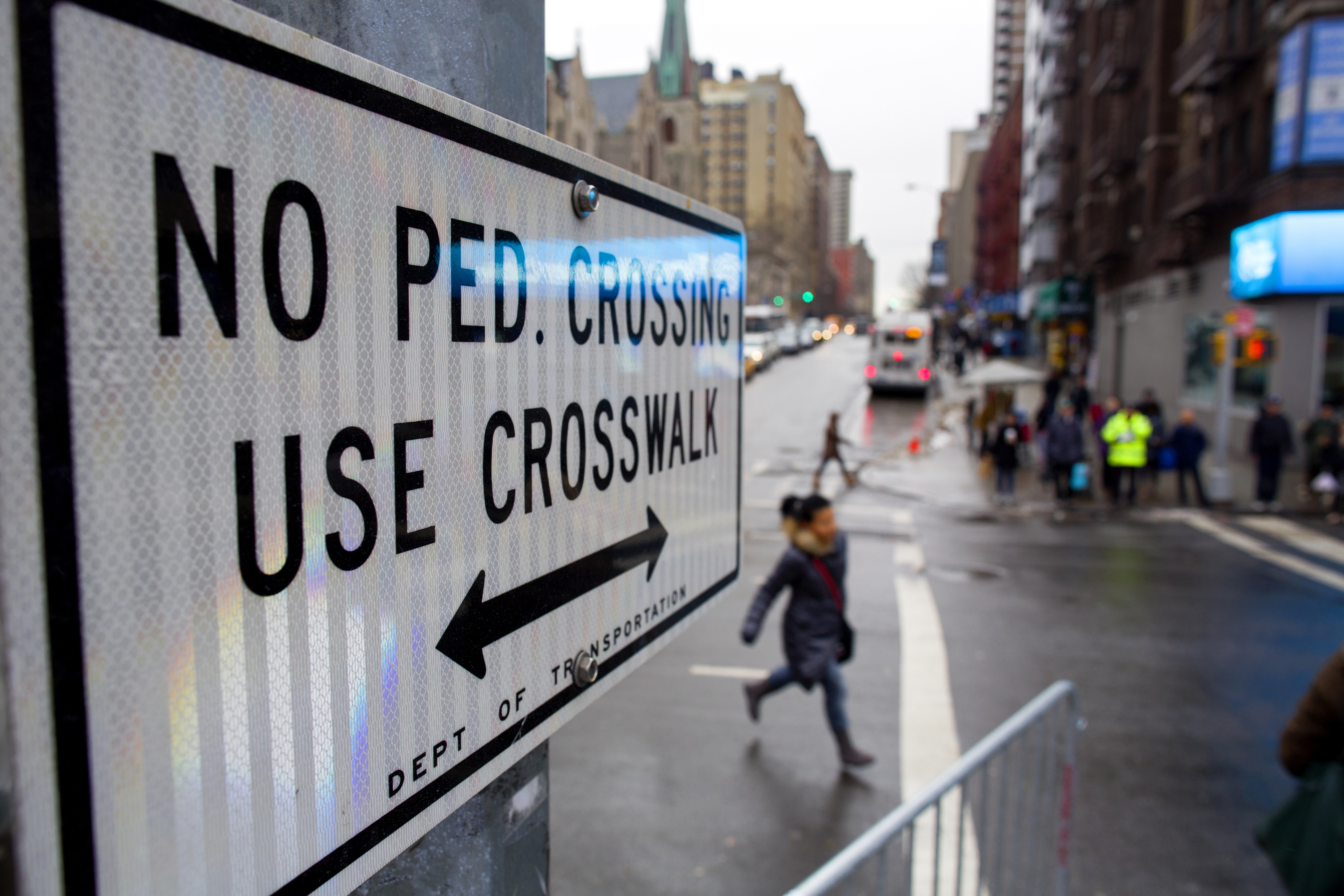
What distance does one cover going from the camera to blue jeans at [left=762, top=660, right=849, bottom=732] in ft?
19.8

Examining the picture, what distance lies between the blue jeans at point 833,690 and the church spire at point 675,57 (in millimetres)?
104588

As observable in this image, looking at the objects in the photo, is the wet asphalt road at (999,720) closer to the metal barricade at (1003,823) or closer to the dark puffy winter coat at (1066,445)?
the metal barricade at (1003,823)

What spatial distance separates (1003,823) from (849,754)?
9.30 feet

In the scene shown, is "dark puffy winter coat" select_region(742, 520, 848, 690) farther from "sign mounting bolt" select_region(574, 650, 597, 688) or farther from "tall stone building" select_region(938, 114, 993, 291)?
"tall stone building" select_region(938, 114, 993, 291)

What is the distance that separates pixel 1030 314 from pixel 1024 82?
71.8 feet

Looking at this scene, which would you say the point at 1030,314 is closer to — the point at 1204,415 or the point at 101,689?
the point at 1204,415

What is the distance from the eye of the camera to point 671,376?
1.75m

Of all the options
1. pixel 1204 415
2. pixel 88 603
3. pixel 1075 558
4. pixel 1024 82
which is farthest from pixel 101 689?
pixel 1024 82

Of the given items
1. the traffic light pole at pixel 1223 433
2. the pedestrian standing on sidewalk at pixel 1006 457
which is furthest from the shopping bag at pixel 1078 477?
the traffic light pole at pixel 1223 433

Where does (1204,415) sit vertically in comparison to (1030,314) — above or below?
below

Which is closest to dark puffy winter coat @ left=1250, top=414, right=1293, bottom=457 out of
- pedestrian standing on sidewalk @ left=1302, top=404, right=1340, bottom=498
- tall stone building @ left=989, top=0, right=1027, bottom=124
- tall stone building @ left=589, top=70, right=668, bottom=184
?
pedestrian standing on sidewalk @ left=1302, top=404, right=1340, bottom=498

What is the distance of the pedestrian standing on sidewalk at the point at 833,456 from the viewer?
18000 mm

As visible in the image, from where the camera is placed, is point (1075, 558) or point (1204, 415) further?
point (1204, 415)

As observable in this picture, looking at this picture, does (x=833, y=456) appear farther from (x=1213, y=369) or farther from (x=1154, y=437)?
(x=1213, y=369)
